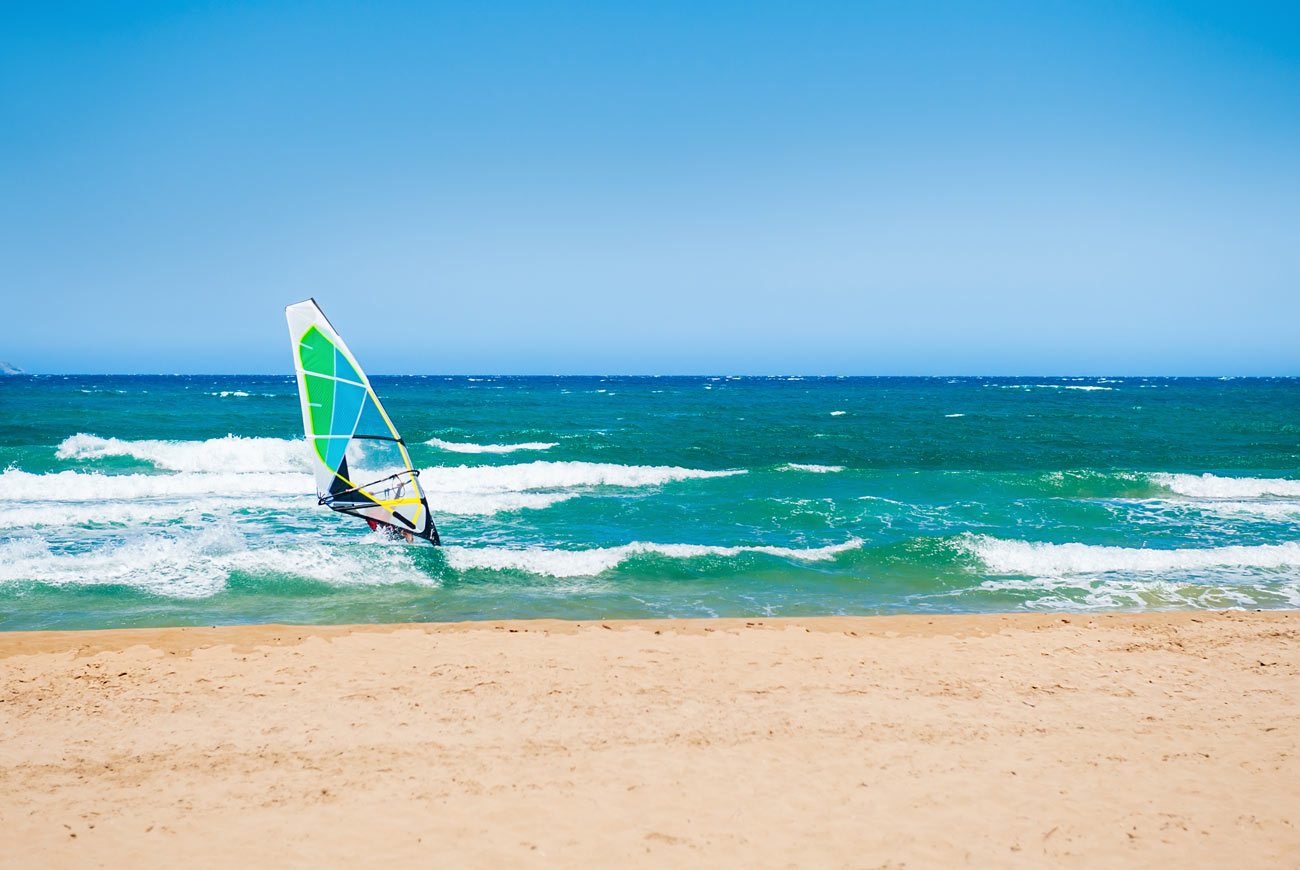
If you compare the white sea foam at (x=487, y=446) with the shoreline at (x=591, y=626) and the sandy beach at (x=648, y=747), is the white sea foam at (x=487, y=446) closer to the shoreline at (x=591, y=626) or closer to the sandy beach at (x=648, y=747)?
the shoreline at (x=591, y=626)

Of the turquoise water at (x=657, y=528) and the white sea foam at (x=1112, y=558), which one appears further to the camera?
the white sea foam at (x=1112, y=558)

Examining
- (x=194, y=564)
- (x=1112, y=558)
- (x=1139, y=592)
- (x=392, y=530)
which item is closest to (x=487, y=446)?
(x=392, y=530)

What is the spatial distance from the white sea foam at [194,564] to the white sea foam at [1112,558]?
796 centimetres

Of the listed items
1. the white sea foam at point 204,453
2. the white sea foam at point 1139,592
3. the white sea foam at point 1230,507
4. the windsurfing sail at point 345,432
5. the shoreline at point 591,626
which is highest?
the windsurfing sail at point 345,432

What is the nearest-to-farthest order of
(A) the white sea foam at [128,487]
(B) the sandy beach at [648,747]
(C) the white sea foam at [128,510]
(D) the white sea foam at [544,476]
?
(B) the sandy beach at [648,747]
(C) the white sea foam at [128,510]
(A) the white sea foam at [128,487]
(D) the white sea foam at [544,476]

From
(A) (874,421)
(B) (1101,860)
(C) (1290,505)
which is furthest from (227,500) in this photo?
(A) (874,421)

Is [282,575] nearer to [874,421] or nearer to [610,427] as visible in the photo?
[610,427]

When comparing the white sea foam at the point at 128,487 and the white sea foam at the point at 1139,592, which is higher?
the white sea foam at the point at 128,487

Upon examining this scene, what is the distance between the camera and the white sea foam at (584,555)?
393 inches

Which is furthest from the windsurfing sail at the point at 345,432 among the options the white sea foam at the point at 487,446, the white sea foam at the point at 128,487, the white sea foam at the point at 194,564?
the white sea foam at the point at 487,446

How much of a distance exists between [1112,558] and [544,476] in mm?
12125

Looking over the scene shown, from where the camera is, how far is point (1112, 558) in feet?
34.8

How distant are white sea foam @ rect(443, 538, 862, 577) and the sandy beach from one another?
2.71m

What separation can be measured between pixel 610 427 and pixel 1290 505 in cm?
2080
